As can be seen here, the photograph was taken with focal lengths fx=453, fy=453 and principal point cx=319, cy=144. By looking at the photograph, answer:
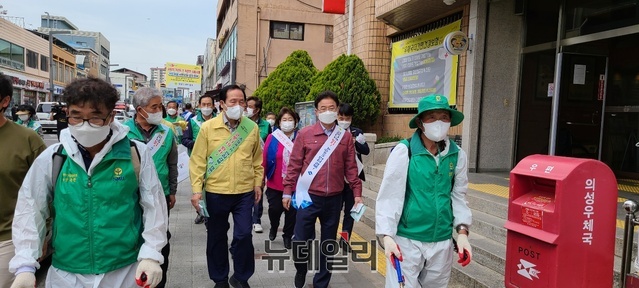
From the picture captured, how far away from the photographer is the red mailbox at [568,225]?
2637mm

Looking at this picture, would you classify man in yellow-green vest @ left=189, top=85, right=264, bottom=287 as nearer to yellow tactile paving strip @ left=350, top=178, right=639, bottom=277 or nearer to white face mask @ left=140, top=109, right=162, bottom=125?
white face mask @ left=140, top=109, right=162, bottom=125

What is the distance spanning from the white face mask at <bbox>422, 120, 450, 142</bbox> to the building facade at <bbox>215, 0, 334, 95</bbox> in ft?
80.7

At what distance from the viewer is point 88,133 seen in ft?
7.41

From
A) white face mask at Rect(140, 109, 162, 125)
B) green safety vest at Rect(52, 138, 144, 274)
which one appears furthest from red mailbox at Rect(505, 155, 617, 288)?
white face mask at Rect(140, 109, 162, 125)

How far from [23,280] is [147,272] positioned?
54cm

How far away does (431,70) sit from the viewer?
10078mm

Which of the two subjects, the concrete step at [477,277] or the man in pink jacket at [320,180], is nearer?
the concrete step at [477,277]

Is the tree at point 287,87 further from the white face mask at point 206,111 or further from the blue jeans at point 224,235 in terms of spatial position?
the blue jeans at point 224,235

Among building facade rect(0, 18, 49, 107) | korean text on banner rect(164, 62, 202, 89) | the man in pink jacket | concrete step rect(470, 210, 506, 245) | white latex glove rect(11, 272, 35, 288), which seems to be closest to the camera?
white latex glove rect(11, 272, 35, 288)

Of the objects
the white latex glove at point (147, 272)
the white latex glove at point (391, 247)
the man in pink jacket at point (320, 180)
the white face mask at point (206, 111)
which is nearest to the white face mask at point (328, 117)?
the man in pink jacket at point (320, 180)

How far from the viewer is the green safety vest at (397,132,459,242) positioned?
115 inches

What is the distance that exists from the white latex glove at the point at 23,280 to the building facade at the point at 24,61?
123 feet

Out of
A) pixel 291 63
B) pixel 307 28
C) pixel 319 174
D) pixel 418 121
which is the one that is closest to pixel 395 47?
pixel 291 63

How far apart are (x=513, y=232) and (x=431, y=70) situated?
24.7 feet
